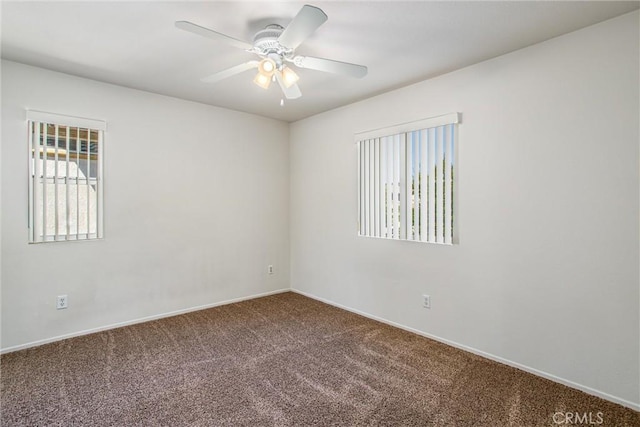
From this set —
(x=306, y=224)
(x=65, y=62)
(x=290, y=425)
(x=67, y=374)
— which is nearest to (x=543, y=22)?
(x=290, y=425)

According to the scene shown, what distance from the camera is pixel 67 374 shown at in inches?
98.1

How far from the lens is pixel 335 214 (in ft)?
13.9

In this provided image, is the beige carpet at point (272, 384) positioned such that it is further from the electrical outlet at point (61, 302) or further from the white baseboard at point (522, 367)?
the electrical outlet at point (61, 302)

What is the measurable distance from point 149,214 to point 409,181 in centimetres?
284

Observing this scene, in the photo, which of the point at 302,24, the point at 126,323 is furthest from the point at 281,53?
the point at 126,323

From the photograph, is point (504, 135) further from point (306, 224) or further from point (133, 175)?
point (133, 175)

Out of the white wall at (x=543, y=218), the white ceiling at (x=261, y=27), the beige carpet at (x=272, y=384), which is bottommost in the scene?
the beige carpet at (x=272, y=384)

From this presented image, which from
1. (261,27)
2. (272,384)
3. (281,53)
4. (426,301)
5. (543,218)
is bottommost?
(272,384)

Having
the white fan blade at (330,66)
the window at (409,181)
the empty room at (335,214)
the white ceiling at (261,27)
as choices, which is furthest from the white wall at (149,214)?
the white fan blade at (330,66)

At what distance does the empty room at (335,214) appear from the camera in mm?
2105

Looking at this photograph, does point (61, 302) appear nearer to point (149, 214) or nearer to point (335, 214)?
point (149, 214)

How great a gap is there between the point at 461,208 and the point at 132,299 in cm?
348

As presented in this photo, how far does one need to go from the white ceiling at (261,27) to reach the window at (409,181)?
550 millimetres

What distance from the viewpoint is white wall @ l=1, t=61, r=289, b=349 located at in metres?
2.90
